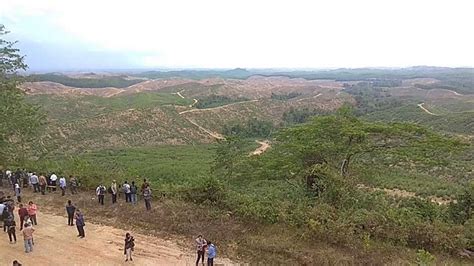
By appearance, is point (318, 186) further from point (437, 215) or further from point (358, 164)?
point (437, 215)

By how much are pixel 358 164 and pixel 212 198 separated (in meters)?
7.73

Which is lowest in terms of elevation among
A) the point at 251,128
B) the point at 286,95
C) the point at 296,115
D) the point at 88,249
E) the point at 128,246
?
the point at 251,128

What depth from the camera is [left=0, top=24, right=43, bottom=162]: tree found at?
2339cm

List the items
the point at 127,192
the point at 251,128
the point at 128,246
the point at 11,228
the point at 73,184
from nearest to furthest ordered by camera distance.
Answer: the point at 128,246
the point at 11,228
the point at 127,192
the point at 73,184
the point at 251,128

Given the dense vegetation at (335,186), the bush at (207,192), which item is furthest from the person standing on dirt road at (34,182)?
the bush at (207,192)

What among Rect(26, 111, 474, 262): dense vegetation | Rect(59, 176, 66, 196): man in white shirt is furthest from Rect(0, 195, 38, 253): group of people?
Rect(26, 111, 474, 262): dense vegetation

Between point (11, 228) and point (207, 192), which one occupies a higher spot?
point (207, 192)

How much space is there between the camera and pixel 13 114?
23453 mm

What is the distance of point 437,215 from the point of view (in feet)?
61.5

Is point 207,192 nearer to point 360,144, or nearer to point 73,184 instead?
point 73,184

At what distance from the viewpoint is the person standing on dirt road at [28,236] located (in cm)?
1309

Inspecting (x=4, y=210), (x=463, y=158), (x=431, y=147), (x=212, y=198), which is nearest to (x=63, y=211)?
(x=4, y=210)

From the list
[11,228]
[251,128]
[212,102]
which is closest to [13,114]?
[11,228]

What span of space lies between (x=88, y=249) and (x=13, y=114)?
42.6 ft
